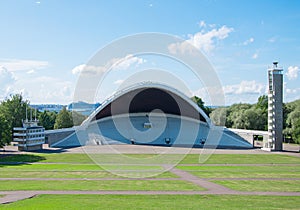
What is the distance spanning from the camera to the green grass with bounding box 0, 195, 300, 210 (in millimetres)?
17094

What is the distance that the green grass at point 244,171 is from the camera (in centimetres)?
2788

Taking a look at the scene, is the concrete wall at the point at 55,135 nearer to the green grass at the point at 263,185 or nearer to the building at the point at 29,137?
the building at the point at 29,137

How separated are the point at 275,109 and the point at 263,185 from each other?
30.2m

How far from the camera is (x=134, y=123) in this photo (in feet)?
213

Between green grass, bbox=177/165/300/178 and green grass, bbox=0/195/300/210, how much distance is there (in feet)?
26.6

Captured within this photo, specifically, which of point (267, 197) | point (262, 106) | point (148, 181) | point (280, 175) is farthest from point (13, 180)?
point (262, 106)

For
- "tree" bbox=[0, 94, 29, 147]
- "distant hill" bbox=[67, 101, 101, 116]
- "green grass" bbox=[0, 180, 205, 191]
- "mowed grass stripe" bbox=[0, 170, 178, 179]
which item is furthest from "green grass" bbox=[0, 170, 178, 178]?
"tree" bbox=[0, 94, 29, 147]

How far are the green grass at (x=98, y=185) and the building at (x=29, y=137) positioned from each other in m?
25.2

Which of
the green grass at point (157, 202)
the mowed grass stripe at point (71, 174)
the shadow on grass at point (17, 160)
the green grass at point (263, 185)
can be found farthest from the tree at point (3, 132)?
the green grass at point (263, 185)

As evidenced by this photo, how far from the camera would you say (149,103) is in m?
65.1

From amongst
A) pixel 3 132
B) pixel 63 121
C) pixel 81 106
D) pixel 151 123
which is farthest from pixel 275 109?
pixel 63 121

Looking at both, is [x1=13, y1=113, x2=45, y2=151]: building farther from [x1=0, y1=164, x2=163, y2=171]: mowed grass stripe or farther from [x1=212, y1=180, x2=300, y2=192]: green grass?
[x1=212, y1=180, x2=300, y2=192]: green grass

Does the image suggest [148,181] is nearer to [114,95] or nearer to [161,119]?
[114,95]

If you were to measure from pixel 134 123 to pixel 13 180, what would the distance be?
41.2 meters
